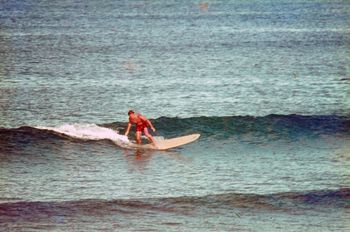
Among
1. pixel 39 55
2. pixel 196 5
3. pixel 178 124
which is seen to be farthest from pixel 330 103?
pixel 196 5

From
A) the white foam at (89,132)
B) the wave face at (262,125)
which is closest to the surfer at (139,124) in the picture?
the white foam at (89,132)

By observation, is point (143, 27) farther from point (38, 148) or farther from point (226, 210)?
point (226, 210)

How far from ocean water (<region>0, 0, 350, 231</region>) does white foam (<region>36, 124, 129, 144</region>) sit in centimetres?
9

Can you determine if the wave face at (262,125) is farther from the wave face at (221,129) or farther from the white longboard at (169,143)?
the white longboard at (169,143)

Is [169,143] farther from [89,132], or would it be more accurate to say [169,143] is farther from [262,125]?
[262,125]

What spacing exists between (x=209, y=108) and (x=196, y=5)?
104 meters

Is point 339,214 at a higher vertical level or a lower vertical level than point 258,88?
lower

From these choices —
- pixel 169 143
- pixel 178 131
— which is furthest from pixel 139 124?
pixel 178 131

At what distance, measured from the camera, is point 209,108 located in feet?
145

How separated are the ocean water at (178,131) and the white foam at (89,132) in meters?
0.09

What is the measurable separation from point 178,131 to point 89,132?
4102 mm

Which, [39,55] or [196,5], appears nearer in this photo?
[39,55]

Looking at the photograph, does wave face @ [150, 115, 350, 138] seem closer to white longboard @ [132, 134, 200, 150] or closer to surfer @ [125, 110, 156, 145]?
white longboard @ [132, 134, 200, 150]

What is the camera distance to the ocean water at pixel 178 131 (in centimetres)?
2328
